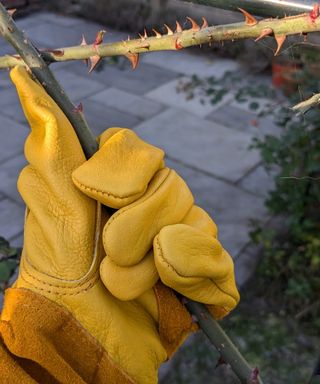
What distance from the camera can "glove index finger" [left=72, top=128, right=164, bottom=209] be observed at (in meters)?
0.94

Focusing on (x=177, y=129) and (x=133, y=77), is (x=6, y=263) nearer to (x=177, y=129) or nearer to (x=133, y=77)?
(x=177, y=129)

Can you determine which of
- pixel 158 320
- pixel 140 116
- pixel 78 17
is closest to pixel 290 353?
pixel 158 320

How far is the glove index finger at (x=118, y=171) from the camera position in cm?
94

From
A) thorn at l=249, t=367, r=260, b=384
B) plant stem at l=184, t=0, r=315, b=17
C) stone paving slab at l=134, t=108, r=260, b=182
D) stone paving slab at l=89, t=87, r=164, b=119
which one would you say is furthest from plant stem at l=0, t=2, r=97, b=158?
stone paving slab at l=89, t=87, r=164, b=119

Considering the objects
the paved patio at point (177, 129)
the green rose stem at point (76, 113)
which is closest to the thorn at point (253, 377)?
the green rose stem at point (76, 113)

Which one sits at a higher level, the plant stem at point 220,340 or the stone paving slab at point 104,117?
the plant stem at point 220,340

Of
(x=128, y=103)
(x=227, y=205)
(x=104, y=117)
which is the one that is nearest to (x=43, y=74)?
(x=227, y=205)

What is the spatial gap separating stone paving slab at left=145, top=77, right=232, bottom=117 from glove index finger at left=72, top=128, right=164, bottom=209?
4332 millimetres

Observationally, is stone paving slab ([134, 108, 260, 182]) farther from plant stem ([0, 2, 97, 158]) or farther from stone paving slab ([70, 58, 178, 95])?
plant stem ([0, 2, 97, 158])

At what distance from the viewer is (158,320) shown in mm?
1100

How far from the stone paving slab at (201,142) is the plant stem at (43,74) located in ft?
11.0

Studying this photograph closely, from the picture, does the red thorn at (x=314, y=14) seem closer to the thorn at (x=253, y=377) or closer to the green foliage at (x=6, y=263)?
the thorn at (x=253, y=377)

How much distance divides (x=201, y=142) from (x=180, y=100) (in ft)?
3.06

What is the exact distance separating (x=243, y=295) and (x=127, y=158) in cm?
246
